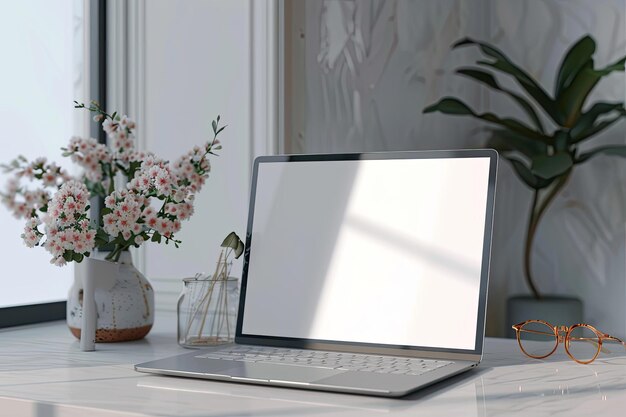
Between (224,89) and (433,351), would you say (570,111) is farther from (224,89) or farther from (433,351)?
(433,351)

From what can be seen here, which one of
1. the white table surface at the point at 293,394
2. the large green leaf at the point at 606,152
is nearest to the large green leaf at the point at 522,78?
the large green leaf at the point at 606,152

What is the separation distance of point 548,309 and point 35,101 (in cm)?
153

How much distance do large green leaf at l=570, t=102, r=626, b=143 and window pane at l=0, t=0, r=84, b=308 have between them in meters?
1.40

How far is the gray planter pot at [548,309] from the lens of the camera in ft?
7.68

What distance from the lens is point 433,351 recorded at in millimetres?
1005

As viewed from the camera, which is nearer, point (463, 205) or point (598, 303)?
point (463, 205)

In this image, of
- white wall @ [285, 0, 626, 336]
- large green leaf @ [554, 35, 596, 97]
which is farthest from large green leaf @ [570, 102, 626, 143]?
white wall @ [285, 0, 626, 336]

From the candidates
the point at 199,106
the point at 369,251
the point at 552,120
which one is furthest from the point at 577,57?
the point at 369,251

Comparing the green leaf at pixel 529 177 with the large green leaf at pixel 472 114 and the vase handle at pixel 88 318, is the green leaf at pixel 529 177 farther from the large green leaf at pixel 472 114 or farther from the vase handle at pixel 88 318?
the vase handle at pixel 88 318

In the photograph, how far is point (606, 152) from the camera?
233cm

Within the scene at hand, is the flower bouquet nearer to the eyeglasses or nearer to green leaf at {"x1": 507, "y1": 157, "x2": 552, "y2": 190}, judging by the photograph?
the eyeglasses

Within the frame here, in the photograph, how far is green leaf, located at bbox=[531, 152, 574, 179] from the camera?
2.18 meters

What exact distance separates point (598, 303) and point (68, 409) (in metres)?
2.11

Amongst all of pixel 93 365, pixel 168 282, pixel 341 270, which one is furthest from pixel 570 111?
pixel 93 365
